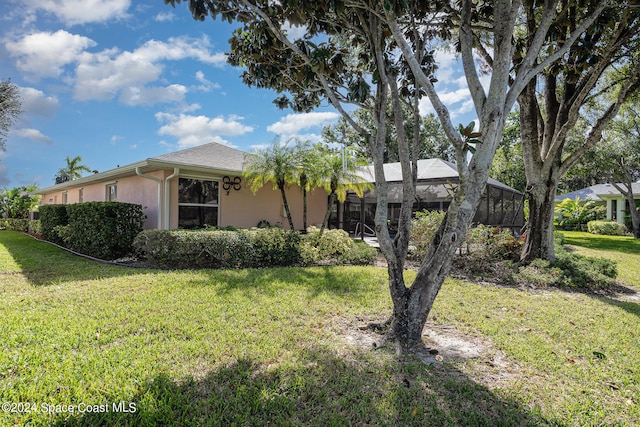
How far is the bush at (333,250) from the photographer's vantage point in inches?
357

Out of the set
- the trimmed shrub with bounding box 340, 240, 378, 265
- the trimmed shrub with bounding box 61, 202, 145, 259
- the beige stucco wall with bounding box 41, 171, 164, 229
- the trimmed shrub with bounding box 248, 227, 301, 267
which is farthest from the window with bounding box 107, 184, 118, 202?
the trimmed shrub with bounding box 340, 240, 378, 265

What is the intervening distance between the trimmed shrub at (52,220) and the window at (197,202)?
18.6ft

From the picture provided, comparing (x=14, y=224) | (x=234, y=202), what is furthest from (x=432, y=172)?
(x=14, y=224)

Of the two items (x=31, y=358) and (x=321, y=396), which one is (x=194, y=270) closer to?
(x=31, y=358)

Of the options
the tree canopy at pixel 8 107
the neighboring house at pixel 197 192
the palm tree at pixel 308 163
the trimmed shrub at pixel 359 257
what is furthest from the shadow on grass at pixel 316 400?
the tree canopy at pixel 8 107

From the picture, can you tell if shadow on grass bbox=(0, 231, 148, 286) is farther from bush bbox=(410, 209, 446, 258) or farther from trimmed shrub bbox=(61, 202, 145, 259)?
bush bbox=(410, 209, 446, 258)

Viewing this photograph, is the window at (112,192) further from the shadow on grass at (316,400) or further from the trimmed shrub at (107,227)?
the shadow on grass at (316,400)

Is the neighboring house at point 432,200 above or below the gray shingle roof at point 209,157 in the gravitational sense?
below

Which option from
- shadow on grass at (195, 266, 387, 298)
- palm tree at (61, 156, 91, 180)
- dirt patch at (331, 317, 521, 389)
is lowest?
dirt patch at (331, 317, 521, 389)

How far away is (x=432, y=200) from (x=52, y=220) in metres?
Result: 16.3

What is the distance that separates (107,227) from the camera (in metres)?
9.08

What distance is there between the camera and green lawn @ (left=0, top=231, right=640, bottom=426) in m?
2.58

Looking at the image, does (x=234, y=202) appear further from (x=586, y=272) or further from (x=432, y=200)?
(x=586, y=272)

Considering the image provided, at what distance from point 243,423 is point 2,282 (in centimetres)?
736
